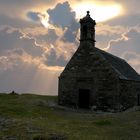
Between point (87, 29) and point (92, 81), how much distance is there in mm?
6788

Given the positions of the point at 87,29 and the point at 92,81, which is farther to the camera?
the point at 87,29

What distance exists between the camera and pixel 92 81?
1576 inches

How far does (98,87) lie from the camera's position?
39.4 m

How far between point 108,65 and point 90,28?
6.04 meters

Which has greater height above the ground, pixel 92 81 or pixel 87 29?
pixel 87 29

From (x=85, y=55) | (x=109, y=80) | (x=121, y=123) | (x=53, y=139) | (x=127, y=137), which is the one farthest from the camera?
(x=85, y=55)

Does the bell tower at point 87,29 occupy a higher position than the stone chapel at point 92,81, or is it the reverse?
the bell tower at point 87,29

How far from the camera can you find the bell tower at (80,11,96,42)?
4156cm

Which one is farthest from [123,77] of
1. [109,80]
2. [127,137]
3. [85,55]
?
[127,137]

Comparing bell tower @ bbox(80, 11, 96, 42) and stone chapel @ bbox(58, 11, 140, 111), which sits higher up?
bell tower @ bbox(80, 11, 96, 42)

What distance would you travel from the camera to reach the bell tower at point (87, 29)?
4156cm

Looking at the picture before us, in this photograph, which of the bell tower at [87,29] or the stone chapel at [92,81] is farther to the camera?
the bell tower at [87,29]

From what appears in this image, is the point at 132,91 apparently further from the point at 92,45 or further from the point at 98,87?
the point at 92,45

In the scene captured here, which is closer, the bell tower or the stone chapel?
the stone chapel
